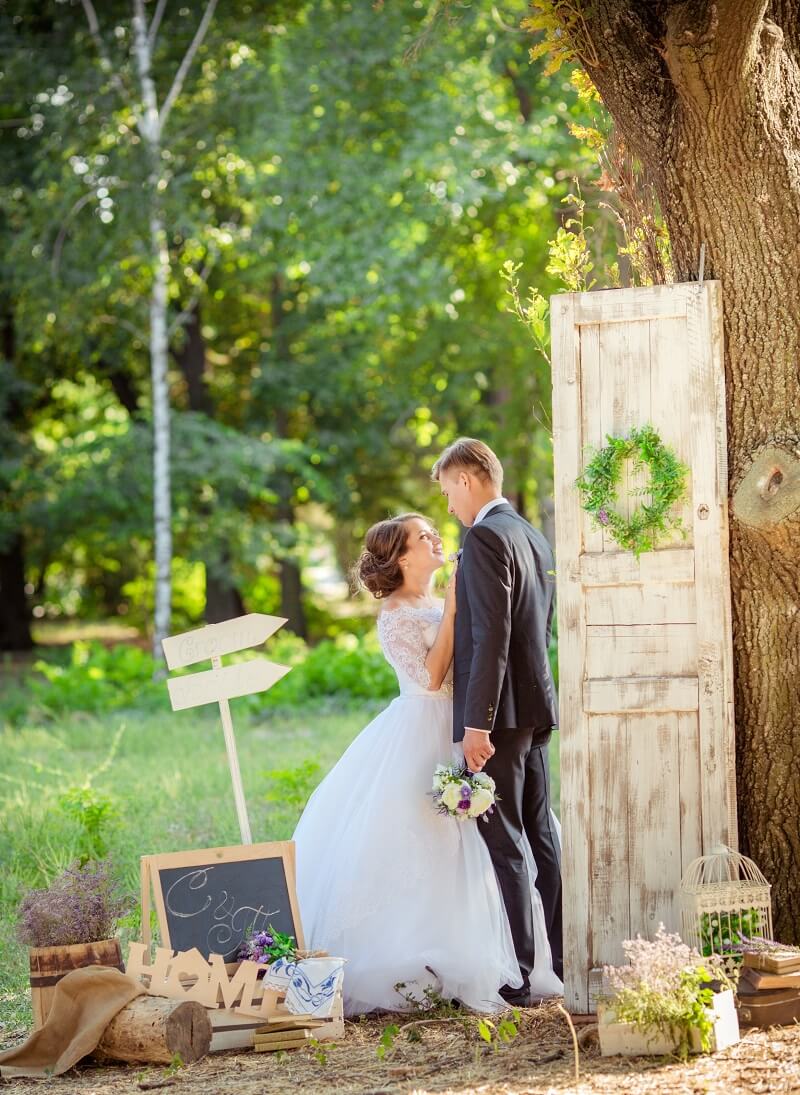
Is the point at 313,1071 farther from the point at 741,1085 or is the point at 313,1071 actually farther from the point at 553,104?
the point at 553,104

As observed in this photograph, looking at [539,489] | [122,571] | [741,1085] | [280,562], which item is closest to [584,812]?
[741,1085]

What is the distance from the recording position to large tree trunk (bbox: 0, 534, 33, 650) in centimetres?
2027

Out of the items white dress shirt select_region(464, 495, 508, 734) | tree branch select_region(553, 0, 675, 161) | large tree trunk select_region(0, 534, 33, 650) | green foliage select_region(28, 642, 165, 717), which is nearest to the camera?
tree branch select_region(553, 0, 675, 161)

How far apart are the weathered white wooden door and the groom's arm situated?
244mm

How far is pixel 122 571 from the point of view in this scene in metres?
23.6

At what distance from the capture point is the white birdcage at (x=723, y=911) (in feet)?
12.8

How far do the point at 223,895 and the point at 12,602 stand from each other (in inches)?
664

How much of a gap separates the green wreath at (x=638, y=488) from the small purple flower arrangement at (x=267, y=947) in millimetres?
1811

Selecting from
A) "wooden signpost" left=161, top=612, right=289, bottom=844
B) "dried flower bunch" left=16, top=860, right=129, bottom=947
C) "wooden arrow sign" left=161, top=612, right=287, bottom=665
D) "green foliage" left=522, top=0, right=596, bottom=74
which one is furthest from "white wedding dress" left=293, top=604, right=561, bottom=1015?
"green foliage" left=522, top=0, right=596, bottom=74

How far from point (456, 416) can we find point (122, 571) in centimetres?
843

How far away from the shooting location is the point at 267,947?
436 centimetres

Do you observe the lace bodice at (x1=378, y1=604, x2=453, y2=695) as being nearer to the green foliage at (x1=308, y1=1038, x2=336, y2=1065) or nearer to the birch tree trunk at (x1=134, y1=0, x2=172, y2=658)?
the green foliage at (x1=308, y1=1038, x2=336, y2=1065)

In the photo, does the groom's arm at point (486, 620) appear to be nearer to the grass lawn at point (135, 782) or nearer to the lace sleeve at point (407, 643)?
the lace sleeve at point (407, 643)

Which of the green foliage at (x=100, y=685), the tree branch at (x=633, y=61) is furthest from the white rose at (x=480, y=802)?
the green foliage at (x=100, y=685)
